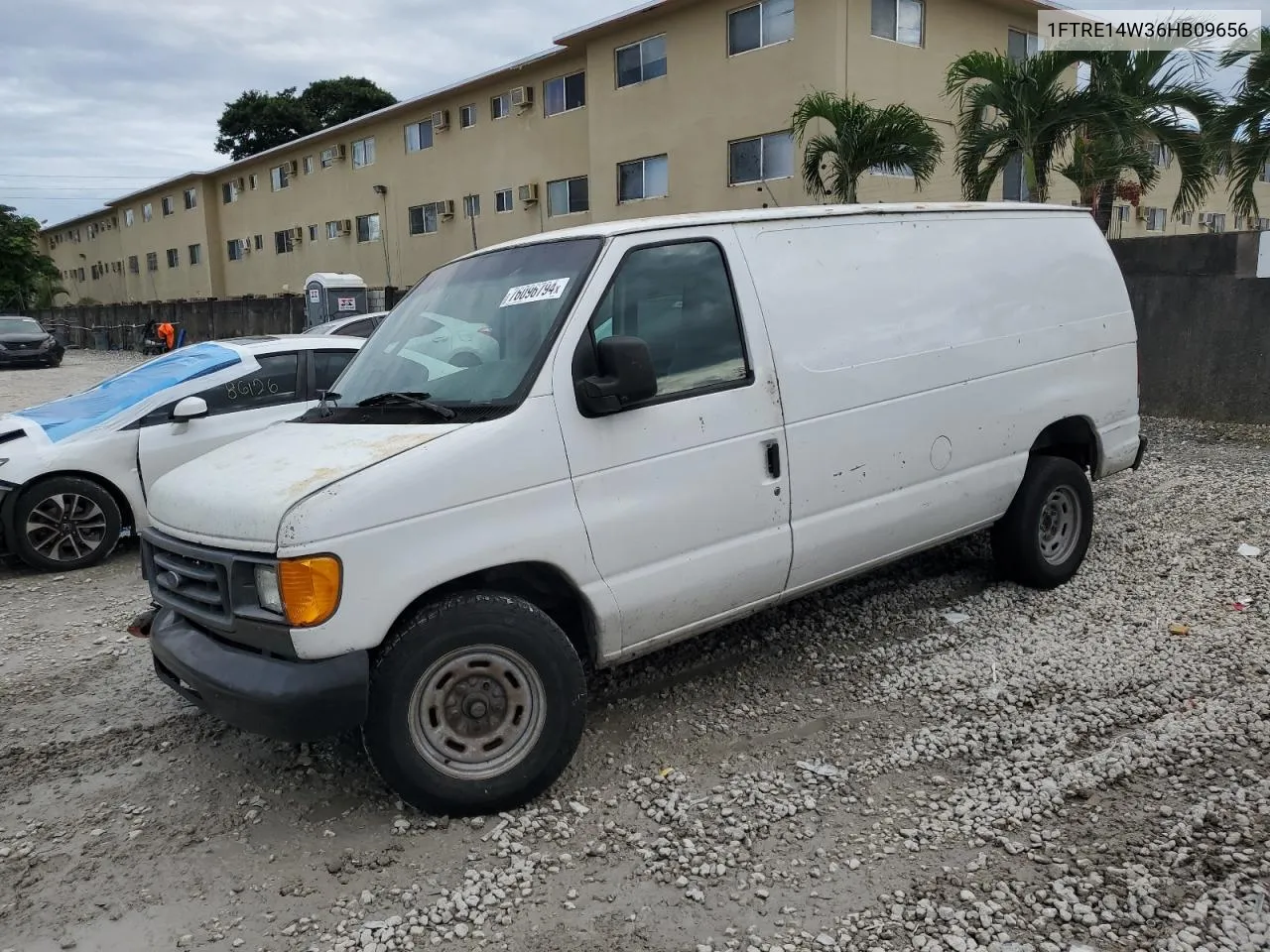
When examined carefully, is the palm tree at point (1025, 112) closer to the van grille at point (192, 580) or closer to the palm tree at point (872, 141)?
the palm tree at point (872, 141)

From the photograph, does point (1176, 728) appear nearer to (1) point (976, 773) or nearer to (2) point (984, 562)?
(1) point (976, 773)

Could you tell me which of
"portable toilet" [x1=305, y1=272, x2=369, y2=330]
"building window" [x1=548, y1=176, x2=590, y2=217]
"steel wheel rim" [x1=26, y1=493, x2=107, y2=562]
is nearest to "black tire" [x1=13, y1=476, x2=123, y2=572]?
"steel wheel rim" [x1=26, y1=493, x2=107, y2=562]

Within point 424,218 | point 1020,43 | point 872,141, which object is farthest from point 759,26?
point 424,218

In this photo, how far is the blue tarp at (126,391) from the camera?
7023 mm

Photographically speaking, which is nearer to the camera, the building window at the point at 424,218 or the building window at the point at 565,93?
the building window at the point at 565,93

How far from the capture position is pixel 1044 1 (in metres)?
20.3

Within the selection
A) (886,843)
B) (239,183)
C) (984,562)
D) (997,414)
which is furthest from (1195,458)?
(239,183)

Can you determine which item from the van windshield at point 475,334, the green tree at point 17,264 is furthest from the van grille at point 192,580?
the green tree at point 17,264

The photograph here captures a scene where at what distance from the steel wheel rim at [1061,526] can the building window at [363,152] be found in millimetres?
31394

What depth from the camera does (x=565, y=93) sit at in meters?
24.9

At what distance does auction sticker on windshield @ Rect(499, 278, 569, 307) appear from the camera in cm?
375

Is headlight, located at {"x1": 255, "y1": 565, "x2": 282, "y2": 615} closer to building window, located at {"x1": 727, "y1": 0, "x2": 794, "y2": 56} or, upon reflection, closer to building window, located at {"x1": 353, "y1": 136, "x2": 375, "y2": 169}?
building window, located at {"x1": 727, "y1": 0, "x2": 794, "y2": 56}

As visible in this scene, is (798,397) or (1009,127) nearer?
(798,397)

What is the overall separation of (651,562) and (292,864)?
1654mm
